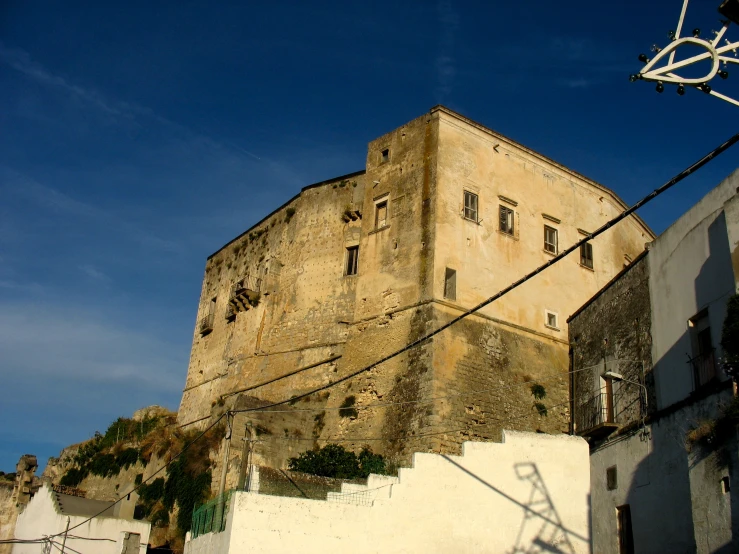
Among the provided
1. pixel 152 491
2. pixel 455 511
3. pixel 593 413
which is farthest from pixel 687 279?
pixel 152 491

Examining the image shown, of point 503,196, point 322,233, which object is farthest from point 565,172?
point 322,233

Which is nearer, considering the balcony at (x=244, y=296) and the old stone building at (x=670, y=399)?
the old stone building at (x=670, y=399)

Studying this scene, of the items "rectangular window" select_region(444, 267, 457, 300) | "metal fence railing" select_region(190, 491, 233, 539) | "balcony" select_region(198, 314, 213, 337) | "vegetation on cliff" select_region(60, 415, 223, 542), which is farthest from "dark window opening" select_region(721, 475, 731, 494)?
"balcony" select_region(198, 314, 213, 337)

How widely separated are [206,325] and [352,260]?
10005 millimetres

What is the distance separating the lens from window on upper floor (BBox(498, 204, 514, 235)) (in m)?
26.5

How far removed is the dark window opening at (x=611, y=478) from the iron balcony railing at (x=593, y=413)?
111 cm

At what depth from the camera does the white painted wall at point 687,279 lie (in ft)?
50.8

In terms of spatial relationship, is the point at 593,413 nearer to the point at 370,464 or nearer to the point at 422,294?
the point at 370,464

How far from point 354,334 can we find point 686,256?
11668 millimetres

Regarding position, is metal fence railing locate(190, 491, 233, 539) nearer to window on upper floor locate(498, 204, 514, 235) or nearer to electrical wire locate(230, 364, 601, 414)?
electrical wire locate(230, 364, 601, 414)

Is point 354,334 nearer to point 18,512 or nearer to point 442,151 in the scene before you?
point 442,151

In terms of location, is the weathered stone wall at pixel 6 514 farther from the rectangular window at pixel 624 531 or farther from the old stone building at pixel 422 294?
the rectangular window at pixel 624 531

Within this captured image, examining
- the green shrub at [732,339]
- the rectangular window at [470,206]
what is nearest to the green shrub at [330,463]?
the rectangular window at [470,206]

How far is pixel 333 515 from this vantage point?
17.9 meters
